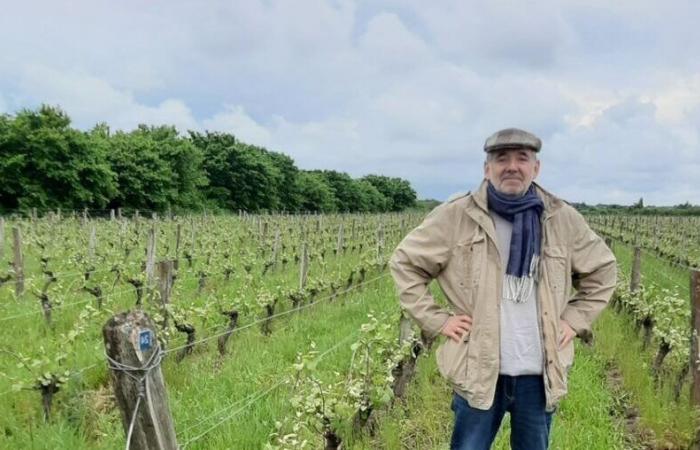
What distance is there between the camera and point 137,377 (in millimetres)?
2537

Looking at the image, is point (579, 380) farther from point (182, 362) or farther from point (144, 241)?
point (144, 241)

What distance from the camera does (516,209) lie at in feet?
9.07

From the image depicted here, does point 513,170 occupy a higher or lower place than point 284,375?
higher

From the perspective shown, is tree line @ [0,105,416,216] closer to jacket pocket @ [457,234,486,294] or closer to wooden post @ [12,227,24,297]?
wooden post @ [12,227,24,297]

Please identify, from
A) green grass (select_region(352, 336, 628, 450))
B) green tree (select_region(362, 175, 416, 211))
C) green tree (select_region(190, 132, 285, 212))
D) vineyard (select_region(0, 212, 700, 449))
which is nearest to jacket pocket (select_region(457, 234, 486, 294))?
vineyard (select_region(0, 212, 700, 449))

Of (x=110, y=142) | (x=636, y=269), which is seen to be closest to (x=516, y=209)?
(x=636, y=269)

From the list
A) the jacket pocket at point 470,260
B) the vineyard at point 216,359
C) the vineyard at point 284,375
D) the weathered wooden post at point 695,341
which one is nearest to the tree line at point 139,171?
the vineyard at point 216,359

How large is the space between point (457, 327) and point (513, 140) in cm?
86

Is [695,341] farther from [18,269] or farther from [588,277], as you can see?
[18,269]

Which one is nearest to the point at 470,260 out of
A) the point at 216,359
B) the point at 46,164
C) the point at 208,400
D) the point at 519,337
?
the point at 519,337

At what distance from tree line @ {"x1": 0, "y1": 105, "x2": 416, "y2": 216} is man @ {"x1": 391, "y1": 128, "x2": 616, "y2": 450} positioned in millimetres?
38257

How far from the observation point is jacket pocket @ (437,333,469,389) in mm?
2807

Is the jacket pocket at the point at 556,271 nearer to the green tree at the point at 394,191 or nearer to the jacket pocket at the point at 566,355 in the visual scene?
the jacket pocket at the point at 566,355

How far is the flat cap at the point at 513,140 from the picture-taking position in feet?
8.94
